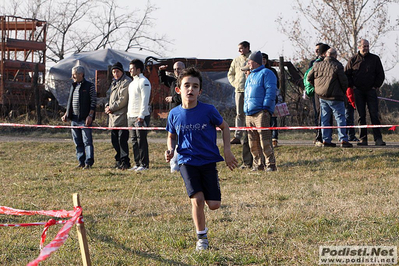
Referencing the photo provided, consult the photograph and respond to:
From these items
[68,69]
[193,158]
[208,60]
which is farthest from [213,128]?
[68,69]

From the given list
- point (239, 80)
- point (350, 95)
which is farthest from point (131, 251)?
point (350, 95)

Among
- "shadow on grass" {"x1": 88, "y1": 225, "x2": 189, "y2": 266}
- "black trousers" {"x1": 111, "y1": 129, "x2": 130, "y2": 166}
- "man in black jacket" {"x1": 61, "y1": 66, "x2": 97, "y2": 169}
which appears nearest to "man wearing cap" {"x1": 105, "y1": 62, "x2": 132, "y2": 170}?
"black trousers" {"x1": 111, "y1": 129, "x2": 130, "y2": 166}

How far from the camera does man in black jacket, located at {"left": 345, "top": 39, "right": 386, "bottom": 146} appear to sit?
11344 millimetres

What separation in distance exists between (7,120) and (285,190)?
13.0 meters

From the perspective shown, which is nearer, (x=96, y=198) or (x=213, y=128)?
(x=213, y=128)

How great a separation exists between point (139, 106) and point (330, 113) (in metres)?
3.66

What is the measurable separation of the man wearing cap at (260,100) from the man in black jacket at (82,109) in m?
3.14

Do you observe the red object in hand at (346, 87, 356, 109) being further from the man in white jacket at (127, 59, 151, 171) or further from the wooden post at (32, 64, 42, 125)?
the wooden post at (32, 64, 42, 125)

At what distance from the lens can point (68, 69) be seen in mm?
23031

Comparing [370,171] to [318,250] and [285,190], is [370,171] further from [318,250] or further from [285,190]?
[318,250]

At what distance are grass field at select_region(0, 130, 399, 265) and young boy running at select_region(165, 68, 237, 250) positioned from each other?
39 cm

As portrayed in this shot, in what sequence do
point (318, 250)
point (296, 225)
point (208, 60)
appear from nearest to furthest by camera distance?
point (318, 250) → point (296, 225) → point (208, 60)

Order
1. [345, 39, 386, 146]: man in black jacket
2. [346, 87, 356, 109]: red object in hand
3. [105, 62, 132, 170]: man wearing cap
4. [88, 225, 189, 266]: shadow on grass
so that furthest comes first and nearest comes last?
[346, 87, 356, 109]: red object in hand
[345, 39, 386, 146]: man in black jacket
[105, 62, 132, 170]: man wearing cap
[88, 225, 189, 266]: shadow on grass

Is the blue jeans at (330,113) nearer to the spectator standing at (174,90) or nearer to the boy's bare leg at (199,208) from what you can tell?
the spectator standing at (174,90)
